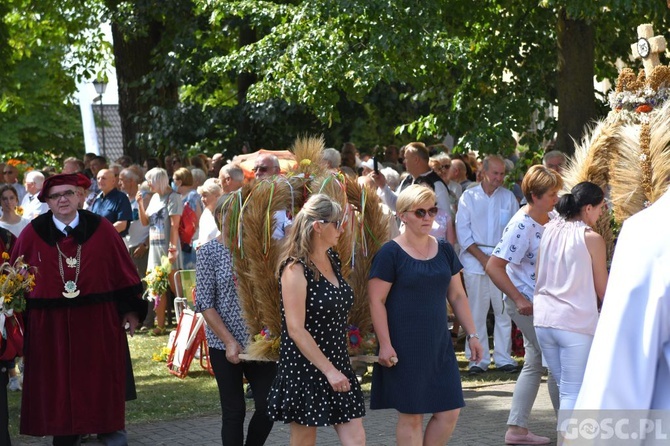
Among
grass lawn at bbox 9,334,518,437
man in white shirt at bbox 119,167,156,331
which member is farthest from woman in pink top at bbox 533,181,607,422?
man in white shirt at bbox 119,167,156,331

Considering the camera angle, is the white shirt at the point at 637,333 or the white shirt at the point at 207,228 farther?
the white shirt at the point at 207,228

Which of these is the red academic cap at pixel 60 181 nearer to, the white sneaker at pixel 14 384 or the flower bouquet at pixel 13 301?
the flower bouquet at pixel 13 301

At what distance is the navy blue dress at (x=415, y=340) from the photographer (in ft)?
20.3

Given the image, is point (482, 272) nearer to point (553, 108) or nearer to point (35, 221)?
point (553, 108)

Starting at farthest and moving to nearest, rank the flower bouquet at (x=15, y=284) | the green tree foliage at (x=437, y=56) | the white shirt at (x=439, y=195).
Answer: the green tree foliage at (x=437, y=56) < the white shirt at (x=439, y=195) < the flower bouquet at (x=15, y=284)

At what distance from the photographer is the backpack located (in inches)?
552

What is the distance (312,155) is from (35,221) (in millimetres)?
2026

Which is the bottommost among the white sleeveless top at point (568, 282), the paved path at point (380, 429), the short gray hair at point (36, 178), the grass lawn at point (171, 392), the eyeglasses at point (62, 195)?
the paved path at point (380, 429)

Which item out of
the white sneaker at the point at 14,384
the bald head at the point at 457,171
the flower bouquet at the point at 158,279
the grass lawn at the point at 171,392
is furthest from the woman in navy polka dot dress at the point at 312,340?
the flower bouquet at the point at 158,279

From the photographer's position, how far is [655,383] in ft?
7.84

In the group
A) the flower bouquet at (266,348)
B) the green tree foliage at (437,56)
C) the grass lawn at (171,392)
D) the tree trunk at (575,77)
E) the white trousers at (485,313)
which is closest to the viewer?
the flower bouquet at (266,348)

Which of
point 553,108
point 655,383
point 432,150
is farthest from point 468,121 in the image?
point 655,383

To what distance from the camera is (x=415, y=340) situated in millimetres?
6234

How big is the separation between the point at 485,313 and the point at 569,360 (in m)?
4.72
